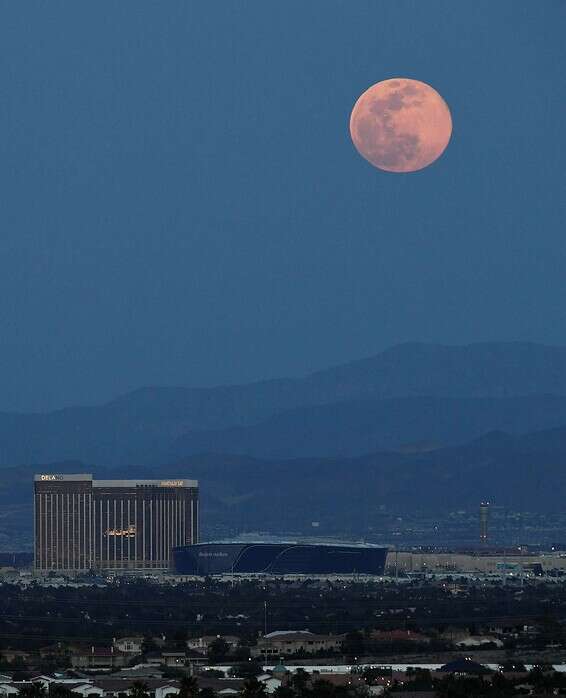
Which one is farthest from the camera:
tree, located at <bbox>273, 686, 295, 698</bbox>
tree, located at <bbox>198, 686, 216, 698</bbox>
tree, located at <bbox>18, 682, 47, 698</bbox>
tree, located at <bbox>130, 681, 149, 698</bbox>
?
tree, located at <bbox>18, 682, 47, 698</bbox>

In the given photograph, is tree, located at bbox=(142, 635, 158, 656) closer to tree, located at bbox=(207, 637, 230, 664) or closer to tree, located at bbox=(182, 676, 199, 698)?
tree, located at bbox=(207, 637, 230, 664)

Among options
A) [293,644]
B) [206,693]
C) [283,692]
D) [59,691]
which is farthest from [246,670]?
[293,644]

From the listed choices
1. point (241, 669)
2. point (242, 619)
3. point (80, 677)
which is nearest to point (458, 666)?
point (241, 669)

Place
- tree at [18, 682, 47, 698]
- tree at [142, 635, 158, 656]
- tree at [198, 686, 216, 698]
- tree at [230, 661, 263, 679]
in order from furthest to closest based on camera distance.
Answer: tree at [142, 635, 158, 656] → tree at [230, 661, 263, 679] → tree at [18, 682, 47, 698] → tree at [198, 686, 216, 698]

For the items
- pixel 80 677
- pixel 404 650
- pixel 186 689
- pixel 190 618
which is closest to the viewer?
pixel 186 689

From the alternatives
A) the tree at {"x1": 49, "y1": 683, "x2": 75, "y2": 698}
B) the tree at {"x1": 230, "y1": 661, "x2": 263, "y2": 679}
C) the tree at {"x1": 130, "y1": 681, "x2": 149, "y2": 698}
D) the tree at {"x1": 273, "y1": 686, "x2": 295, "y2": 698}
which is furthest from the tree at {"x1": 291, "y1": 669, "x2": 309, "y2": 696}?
the tree at {"x1": 49, "y1": 683, "x2": 75, "y2": 698}

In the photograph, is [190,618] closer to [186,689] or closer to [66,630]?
[66,630]
